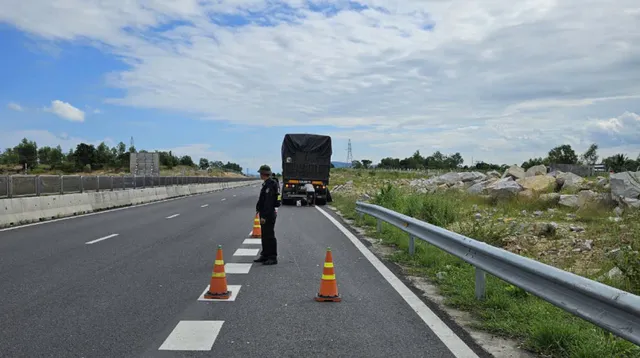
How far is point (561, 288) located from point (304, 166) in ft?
82.3

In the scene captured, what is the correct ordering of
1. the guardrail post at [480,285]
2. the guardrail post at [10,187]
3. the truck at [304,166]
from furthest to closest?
the truck at [304,166], the guardrail post at [10,187], the guardrail post at [480,285]

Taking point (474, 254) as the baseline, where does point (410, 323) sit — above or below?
below

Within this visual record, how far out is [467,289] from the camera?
7648 millimetres

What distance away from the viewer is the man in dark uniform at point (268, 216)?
33.6ft

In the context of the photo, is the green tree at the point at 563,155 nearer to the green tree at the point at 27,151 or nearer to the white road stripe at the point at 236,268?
the white road stripe at the point at 236,268

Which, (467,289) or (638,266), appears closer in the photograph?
(638,266)

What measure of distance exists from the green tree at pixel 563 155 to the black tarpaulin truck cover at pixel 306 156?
49561 millimetres

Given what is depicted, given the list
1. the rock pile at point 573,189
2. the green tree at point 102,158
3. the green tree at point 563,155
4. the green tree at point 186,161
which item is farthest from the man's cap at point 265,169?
the green tree at point 186,161

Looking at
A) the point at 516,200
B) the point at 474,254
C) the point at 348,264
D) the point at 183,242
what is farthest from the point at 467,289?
the point at 516,200

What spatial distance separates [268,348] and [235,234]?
33.2 feet

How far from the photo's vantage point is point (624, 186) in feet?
58.9

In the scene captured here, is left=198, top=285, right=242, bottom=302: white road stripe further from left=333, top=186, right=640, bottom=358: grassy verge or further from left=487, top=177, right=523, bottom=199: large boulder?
left=487, top=177, right=523, bottom=199: large boulder

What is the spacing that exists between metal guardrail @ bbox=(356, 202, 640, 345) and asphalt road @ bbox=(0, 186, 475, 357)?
92 cm

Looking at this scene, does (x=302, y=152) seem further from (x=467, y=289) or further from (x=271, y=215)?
(x=467, y=289)
